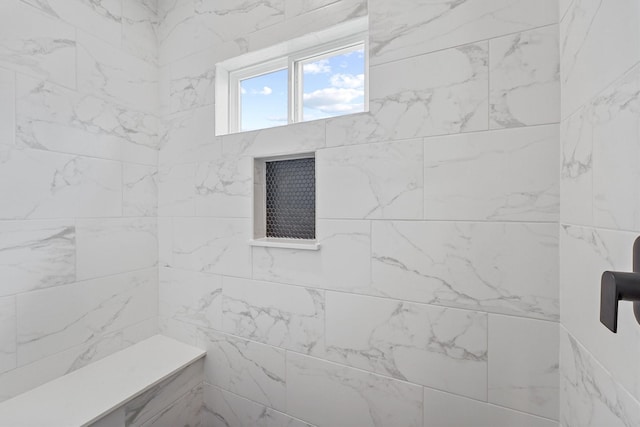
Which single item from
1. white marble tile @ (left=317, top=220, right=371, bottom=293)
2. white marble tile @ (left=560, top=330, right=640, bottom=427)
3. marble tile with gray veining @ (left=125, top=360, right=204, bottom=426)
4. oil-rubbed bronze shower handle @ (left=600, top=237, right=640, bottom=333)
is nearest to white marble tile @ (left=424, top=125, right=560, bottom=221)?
white marble tile @ (left=317, top=220, right=371, bottom=293)

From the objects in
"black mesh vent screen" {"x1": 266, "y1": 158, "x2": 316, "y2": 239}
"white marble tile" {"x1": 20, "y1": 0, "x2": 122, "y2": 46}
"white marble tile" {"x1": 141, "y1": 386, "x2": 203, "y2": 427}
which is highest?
"white marble tile" {"x1": 20, "y1": 0, "x2": 122, "y2": 46}

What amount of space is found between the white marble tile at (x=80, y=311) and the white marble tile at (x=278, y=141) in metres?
0.93

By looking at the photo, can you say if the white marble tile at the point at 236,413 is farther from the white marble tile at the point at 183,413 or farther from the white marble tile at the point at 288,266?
the white marble tile at the point at 288,266

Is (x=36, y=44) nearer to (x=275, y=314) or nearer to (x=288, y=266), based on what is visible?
(x=288, y=266)

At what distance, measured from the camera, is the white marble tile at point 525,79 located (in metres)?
0.87

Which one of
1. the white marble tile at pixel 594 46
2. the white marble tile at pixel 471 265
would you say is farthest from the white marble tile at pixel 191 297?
the white marble tile at pixel 594 46

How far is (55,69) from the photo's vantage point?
1304 millimetres

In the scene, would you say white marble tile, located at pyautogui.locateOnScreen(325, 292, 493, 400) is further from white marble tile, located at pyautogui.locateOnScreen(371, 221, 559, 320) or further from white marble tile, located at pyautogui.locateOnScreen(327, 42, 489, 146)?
white marble tile, located at pyautogui.locateOnScreen(327, 42, 489, 146)

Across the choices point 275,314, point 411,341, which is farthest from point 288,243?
point 411,341

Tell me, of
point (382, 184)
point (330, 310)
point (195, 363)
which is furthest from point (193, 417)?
point (382, 184)

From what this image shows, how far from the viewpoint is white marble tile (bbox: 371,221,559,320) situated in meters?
0.89

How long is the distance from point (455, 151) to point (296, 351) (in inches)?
41.7

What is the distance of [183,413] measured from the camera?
1.47 meters

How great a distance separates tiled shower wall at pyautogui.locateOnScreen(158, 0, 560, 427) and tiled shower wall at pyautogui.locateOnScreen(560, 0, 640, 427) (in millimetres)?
76
